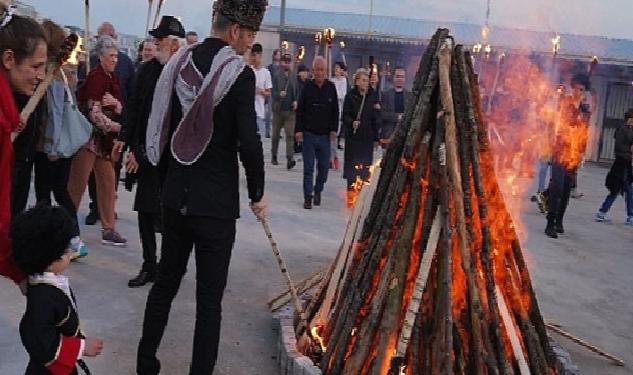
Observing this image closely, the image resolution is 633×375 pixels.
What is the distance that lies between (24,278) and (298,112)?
24.9 feet

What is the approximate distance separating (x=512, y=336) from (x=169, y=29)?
3.63 metres

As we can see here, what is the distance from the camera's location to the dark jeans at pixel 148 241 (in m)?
5.95

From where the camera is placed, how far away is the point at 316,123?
10.2m

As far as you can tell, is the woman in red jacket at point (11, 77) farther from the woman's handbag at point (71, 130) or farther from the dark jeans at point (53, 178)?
the dark jeans at point (53, 178)

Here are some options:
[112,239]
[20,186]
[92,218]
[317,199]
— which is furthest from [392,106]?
[20,186]

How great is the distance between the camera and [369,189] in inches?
172

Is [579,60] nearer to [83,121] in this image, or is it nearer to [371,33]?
[371,33]

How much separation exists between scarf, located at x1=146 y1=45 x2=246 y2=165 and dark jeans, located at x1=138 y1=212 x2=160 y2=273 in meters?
2.22

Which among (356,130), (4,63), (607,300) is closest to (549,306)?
(607,300)

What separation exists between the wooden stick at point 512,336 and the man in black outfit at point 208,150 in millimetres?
1489

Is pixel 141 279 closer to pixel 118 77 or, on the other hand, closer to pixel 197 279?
pixel 197 279

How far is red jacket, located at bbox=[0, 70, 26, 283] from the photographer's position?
2.89 metres

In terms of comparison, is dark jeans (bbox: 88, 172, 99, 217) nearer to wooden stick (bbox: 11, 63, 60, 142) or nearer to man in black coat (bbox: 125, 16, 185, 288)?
man in black coat (bbox: 125, 16, 185, 288)

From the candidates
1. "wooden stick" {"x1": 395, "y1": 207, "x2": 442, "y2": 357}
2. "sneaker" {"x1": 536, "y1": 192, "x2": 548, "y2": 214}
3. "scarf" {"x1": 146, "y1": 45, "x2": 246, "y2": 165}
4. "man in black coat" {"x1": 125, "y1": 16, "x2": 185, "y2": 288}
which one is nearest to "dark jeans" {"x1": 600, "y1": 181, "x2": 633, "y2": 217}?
"sneaker" {"x1": 536, "y1": 192, "x2": 548, "y2": 214}
